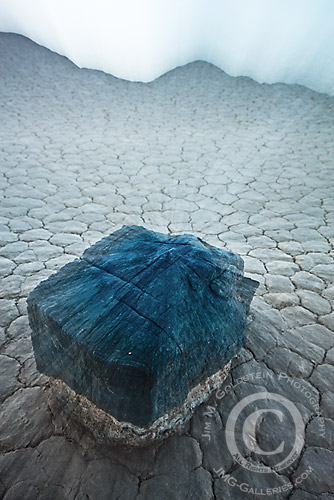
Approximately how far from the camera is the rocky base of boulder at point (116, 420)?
1.22 m

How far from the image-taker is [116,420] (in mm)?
1209

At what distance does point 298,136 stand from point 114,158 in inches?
98.7

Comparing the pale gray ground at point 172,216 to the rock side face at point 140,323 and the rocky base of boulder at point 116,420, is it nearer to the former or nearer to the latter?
the rocky base of boulder at point 116,420

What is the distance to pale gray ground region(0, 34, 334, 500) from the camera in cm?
121

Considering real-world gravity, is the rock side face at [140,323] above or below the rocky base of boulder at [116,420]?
above

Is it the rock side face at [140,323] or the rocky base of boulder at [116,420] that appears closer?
the rock side face at [140,323]

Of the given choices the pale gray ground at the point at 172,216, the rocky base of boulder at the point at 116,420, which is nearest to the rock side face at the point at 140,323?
the rocky base of boulder at the point at 116,420

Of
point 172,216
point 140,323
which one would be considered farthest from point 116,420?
point 172,216

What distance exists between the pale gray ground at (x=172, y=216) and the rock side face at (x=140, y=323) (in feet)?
0.77

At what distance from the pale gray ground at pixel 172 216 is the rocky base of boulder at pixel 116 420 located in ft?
0.12

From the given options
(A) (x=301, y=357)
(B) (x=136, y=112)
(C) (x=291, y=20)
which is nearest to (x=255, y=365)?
(A) (x=301, y=357)

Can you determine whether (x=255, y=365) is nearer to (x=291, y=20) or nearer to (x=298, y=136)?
(x=298, y=136)

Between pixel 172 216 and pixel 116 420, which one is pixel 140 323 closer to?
pixel 116 420

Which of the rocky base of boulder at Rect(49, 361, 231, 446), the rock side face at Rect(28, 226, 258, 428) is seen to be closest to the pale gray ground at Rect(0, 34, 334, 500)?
the rocky base of boulder at Rect(49, 361, 231, 446)
